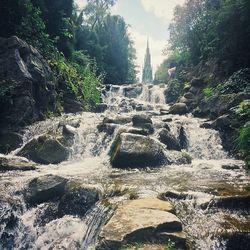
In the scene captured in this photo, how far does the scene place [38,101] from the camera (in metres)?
15.6

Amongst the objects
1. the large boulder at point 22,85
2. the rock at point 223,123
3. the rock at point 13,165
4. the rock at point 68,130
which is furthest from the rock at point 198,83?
the rock at point 13,165

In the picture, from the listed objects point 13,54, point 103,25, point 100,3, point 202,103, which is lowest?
point 202,103

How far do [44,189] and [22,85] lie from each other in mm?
8363

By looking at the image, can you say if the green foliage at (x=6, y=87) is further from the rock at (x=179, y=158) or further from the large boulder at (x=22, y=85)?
the rock at (x=179, y=158)

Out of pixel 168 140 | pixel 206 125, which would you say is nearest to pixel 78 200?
pixel 168 140

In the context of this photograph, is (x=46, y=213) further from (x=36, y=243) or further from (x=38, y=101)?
(x=38, y=101)

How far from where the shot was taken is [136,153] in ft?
33.7

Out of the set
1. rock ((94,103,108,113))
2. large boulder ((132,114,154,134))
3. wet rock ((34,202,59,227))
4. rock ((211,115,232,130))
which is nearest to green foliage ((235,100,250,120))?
rock ((211,115,232,130))

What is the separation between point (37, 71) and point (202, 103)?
30.4 ft

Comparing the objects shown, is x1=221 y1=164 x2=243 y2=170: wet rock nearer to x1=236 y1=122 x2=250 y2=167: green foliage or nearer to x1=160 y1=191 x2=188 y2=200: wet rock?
x1=236 y1=122 x2=250 y2=167: green foliage

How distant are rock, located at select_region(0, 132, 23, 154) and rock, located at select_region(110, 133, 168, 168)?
4.45 m

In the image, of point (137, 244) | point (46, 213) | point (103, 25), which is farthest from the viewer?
point (103, 25)

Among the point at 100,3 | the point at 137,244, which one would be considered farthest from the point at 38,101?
the point at 100,3

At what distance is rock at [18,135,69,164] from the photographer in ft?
36.7
